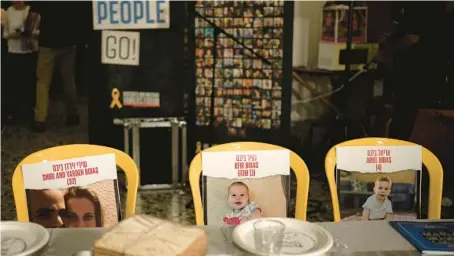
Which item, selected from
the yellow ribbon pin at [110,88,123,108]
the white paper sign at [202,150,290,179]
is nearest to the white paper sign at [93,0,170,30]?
the yellow ribbon pin at [110,88,123,108]

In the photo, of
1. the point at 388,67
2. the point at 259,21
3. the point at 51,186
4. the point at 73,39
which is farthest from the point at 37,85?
the point at 51,186

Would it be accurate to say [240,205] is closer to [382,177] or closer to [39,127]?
[382,177]

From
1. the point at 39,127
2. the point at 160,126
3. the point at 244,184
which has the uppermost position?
the point at 244,184

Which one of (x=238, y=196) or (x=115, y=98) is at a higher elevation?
(x=115, y=98)

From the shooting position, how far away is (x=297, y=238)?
1688 millimetres

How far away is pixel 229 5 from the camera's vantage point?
421 centimetres

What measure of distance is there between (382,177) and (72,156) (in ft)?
3.89

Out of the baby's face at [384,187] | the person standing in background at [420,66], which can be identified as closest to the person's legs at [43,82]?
the person standing in background at [420,66]

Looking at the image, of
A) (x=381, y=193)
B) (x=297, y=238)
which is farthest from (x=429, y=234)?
(x=381, y=193)

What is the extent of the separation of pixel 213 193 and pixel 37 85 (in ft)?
13.7

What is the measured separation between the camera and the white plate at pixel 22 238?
159 centimetres

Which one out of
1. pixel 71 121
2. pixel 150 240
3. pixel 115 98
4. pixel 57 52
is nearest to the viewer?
pixel 150 240

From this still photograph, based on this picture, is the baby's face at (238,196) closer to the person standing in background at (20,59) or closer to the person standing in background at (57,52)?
the person standing in background at (57,52)

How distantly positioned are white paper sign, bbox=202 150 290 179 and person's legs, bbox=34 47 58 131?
3.94 m
